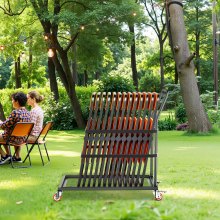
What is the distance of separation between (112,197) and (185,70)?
12650mm

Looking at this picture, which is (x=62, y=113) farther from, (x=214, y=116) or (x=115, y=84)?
(x=214, y=116)

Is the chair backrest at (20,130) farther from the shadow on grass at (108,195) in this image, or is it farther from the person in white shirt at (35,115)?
the shadow on grass at (108,195)

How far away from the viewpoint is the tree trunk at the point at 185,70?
18062 mm

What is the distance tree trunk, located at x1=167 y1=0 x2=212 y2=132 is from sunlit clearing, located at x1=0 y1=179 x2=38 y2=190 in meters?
11.5

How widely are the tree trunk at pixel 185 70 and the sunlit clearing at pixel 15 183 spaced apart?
37.9 feet

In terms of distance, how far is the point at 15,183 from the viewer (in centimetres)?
720

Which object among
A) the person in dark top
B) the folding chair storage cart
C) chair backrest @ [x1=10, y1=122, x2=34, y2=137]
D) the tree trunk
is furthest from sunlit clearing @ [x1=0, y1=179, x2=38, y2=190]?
the tree trunk

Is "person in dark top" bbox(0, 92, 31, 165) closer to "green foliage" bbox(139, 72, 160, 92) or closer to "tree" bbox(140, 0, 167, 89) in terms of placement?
"tree" bbox(140, 0, 167, 89)

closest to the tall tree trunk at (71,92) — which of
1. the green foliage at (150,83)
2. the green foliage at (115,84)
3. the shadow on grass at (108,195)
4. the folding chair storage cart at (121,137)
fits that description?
A: the green foliage at (115,84)

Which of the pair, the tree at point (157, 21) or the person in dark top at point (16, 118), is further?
the tree at point (157, 21)

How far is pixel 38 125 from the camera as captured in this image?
32.3ft

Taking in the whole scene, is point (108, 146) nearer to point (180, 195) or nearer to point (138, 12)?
point (180, 195)

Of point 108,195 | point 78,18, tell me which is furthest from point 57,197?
point 78,18

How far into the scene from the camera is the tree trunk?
1806 centimetres
